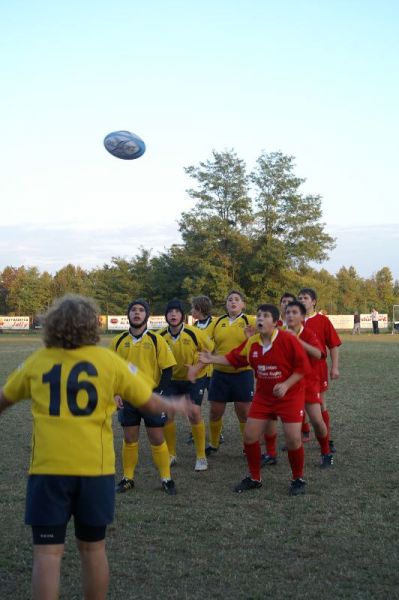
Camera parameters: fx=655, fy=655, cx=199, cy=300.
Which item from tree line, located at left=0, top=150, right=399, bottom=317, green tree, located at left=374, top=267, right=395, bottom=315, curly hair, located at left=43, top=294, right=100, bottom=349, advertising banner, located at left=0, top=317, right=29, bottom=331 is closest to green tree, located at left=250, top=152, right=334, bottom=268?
tree line, located at left=0, top=150, right=399, bottom=317

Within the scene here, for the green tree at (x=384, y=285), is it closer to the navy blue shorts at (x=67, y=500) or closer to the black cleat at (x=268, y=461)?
the black cleat at (x=268, y=461)

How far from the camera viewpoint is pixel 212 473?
26.3ft

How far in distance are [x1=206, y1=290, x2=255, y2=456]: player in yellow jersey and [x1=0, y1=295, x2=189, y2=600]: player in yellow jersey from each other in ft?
16.8

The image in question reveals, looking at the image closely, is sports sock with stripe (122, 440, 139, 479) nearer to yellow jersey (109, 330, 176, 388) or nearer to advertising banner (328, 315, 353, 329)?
yellow jersey (109, 330, 176, 388)

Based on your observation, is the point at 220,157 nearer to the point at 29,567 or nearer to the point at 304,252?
the point at 304,252

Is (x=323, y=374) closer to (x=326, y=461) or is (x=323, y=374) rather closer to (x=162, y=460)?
(x=326, y=461)

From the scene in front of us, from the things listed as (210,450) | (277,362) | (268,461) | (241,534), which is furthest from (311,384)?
(241,534)

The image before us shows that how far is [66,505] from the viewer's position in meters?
3.54

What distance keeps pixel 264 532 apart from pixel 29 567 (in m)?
2.00

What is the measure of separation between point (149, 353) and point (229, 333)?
187 centimetres

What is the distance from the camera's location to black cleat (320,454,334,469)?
322 inches

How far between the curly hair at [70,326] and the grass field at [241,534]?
191cm

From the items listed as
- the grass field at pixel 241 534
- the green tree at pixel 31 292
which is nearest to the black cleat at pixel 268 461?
the grass field at pixel 241 534

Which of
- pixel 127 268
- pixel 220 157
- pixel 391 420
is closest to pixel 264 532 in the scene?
pixel 391 420
